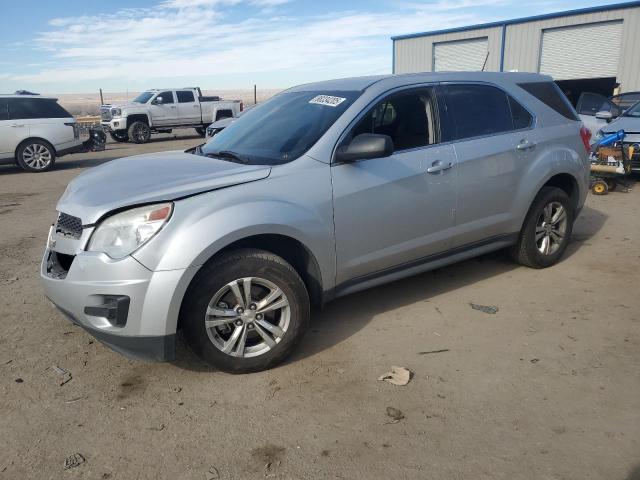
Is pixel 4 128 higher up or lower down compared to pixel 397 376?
higher up

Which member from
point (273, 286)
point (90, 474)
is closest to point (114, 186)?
point (273, 286)

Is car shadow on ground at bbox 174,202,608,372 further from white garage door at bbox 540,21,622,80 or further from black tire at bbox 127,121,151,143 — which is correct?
white garage door at bbox 540,21,622,80

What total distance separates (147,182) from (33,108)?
1123cm

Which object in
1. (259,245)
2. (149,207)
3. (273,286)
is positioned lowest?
(273,286)

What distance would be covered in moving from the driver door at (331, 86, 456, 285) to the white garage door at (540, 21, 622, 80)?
2053 centimetres

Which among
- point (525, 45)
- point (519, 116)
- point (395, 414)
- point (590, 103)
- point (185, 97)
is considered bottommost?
point (395, 414)

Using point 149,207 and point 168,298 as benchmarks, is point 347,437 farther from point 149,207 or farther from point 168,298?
point 149,207

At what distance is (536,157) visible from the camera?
4.61 m

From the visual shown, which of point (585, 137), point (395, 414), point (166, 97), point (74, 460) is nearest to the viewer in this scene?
point (74, 460)

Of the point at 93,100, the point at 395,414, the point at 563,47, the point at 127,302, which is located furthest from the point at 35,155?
the point at 93,100

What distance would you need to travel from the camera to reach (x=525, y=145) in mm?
4516

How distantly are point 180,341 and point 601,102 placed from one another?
10.3 m

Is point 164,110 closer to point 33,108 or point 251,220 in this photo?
point 33,108

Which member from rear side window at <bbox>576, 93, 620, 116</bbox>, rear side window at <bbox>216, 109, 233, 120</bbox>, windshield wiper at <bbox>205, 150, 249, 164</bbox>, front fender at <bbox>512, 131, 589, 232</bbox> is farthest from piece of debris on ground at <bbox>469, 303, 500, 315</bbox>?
rear side window at <bbox>216, 109, 233, 120</bbox>
